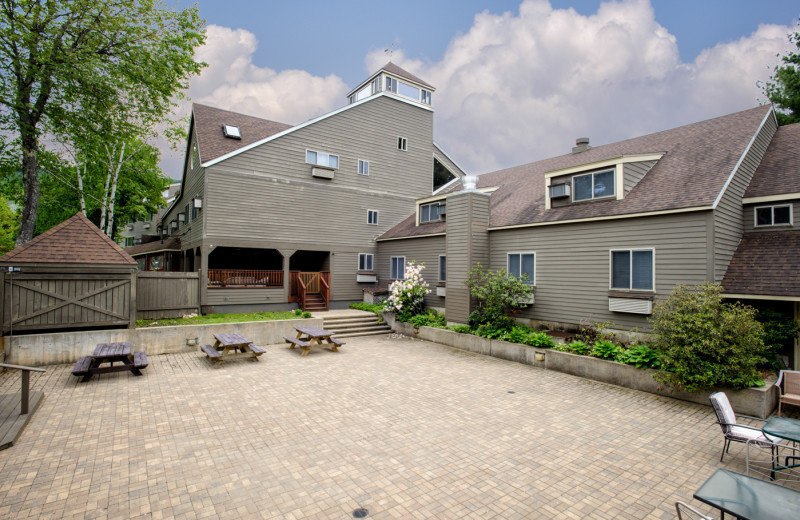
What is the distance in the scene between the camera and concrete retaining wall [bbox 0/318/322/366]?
945 cm

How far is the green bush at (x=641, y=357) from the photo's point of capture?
8.55m

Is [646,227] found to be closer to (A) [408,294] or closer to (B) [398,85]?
(A) [408,294]

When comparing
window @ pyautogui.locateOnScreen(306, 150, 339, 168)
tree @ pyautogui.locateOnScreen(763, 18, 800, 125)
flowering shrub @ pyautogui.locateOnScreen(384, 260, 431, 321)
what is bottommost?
flowering shrub @ pyautogui.locateOnScreen(384, 260, 431, 321)

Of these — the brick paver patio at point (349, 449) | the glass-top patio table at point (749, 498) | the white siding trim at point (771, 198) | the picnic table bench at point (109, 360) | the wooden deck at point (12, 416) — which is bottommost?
the brick paver patio at point (349, 449)

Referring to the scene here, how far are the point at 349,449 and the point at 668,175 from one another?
1216 cm

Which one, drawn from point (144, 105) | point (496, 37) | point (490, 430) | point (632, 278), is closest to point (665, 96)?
point (496, 37)

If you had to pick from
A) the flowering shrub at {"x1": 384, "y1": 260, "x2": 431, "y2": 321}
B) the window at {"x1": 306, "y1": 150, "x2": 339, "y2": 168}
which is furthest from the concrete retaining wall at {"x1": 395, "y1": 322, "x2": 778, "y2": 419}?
the window at {"x1": 306, "y1": 150, "x2": 339, "y2": 168}

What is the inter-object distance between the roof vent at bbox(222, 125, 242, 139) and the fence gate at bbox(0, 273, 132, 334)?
31.7 feet

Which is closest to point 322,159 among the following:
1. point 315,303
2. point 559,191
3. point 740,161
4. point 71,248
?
point 315,303

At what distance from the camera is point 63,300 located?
10.0m

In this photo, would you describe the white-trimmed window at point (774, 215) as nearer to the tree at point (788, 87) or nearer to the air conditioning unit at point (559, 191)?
the air conditioning unit at point (559, 191)

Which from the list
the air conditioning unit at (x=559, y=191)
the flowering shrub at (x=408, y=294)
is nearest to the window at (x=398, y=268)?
the flowering shrub at (x=408, y=294)

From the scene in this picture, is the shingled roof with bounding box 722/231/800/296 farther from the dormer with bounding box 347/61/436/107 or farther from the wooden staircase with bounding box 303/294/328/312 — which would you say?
the dormer with bounding box 347/61/436/107

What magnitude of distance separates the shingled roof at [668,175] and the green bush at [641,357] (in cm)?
398
